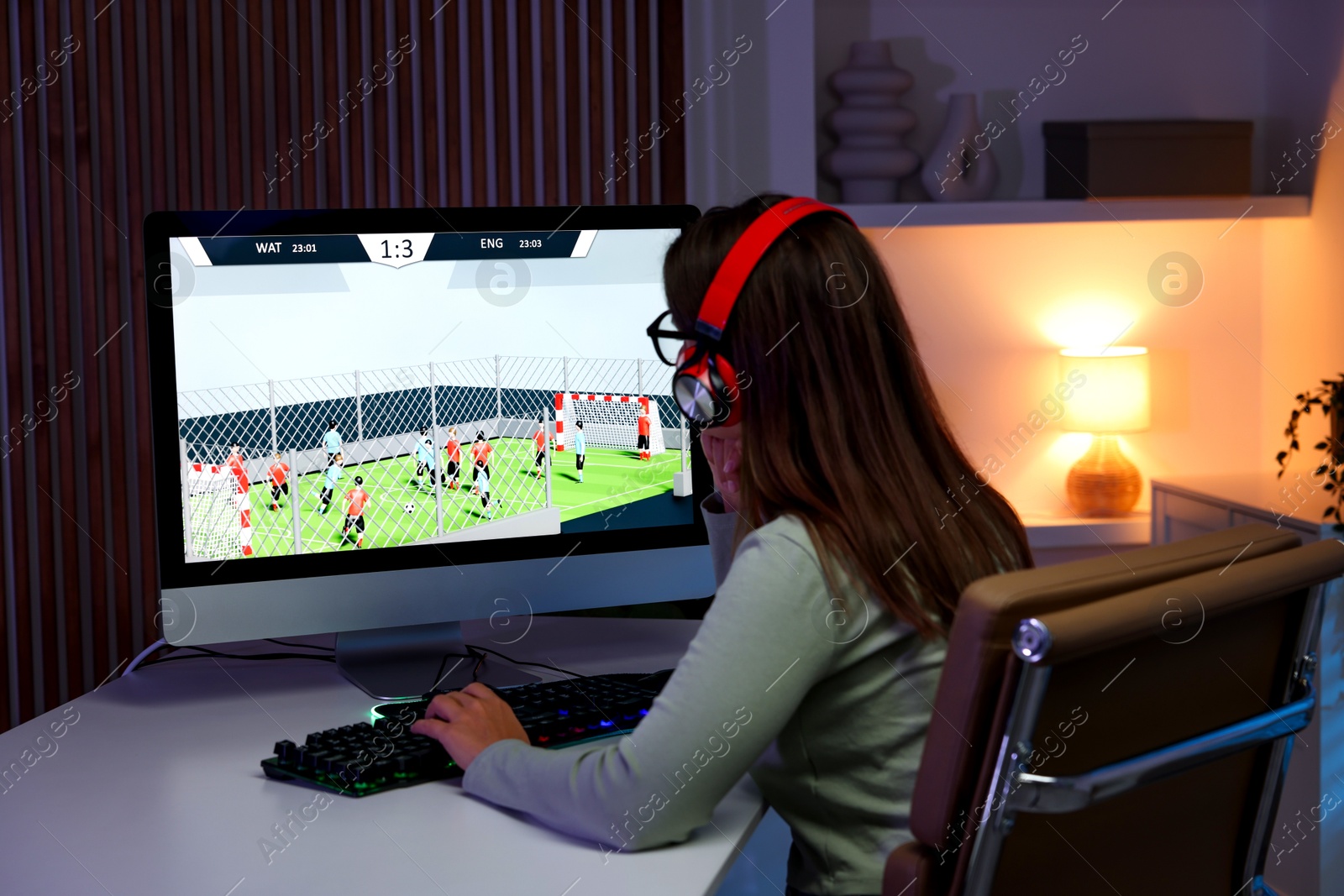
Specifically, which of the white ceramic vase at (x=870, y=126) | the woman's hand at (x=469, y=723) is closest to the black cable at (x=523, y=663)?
the woman's hand at (x=469, y=723)

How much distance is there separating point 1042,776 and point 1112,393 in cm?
217

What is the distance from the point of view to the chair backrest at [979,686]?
0.70 metres

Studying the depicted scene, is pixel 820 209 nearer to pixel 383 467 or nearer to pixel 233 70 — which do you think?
pixel 383 467

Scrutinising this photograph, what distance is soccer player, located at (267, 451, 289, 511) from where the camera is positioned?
131cm

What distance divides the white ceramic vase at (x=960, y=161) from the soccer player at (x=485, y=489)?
1683mm

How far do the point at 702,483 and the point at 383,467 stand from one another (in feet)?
1.30

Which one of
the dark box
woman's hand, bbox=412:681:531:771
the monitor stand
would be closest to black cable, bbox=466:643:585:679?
the monitor stand

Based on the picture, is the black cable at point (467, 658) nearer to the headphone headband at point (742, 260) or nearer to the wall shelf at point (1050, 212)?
the headphone headband at point (742, 260)

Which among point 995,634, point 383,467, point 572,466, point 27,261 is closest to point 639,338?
point 572,466

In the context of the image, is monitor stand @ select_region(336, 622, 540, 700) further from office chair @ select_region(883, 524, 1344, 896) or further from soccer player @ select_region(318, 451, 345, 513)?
office chair @ select_region(883, 524, 1344, 896)

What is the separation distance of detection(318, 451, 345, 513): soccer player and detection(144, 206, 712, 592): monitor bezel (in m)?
0.06

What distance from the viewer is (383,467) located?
53.1 inches

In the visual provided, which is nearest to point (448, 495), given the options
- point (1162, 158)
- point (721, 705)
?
point (721, 705)

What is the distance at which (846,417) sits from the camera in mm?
983
